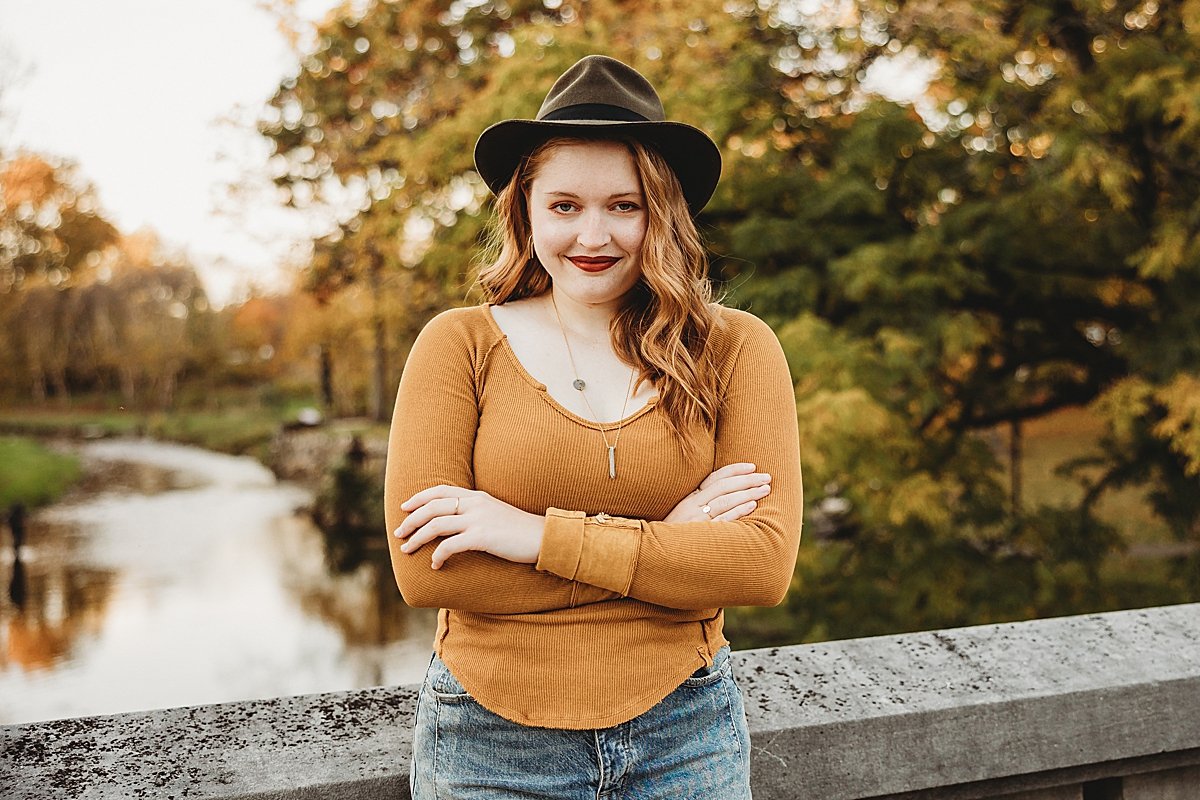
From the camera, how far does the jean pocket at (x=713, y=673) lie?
1.45m

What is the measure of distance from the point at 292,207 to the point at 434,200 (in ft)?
24.4

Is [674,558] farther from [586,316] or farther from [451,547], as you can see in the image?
[586,316]

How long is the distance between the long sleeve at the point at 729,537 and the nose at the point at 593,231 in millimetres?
277

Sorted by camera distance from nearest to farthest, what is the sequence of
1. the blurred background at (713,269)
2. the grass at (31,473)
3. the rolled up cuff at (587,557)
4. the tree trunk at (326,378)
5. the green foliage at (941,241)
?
the rolled up cuff at (587,557) < the green foliage at (941,241) < the blurred background at (713,269) < the grass at (31,473) < the tree trunk at (326,378)

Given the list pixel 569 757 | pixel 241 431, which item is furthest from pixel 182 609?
pixel 569 757

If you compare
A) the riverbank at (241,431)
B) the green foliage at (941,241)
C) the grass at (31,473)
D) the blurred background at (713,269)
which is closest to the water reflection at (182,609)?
the blurred background at (713,269)

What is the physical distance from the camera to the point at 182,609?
12.0 m

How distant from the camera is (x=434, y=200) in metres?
7.03

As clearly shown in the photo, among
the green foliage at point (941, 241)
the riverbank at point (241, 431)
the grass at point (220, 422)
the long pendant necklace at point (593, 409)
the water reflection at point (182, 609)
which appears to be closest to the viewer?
the long pendant necklace at point (593, 409)

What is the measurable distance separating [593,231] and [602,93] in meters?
0.21

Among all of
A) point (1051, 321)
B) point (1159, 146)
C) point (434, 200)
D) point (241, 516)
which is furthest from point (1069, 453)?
point (241, 516)

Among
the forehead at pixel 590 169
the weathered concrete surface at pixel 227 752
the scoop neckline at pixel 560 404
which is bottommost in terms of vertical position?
the weathered concrete surface at pixel 227 752

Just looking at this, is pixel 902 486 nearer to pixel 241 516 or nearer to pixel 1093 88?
pixel 1093 88

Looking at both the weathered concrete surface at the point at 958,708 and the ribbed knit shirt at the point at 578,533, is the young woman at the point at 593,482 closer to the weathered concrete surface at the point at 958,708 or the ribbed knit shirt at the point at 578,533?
the ribbed knit shirt at the point at 578,533
